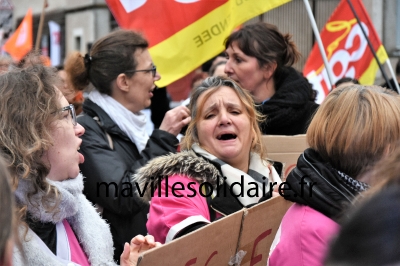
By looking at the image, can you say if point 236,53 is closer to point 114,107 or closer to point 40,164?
point 114,107

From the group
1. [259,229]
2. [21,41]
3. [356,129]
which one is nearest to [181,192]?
[259,229]

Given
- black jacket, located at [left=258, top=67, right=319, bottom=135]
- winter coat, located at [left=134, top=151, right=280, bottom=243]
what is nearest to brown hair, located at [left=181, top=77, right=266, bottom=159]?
winter coat, located at [left=134, top=151, right=280, bottom=243]

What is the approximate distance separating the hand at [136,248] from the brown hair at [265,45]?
6.76ft

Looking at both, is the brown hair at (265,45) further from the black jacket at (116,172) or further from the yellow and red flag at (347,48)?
the yellow and red flag at (347,48)

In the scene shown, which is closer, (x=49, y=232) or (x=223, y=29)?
(x=49, y=232)

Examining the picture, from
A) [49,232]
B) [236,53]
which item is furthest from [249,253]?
[236,53]

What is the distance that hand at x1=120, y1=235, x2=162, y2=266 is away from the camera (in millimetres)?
2291

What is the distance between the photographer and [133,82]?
13.2 ft

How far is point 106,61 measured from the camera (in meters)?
4.02

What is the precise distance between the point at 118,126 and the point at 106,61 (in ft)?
1.52

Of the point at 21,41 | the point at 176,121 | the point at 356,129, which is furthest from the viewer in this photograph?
Result: the point at 21,41

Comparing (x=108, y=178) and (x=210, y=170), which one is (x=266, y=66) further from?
(x=210, y=170)

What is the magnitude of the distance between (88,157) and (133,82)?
72 centimetres

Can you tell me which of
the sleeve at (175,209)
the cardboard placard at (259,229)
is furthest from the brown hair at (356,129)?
the sleeve at (175,209)
